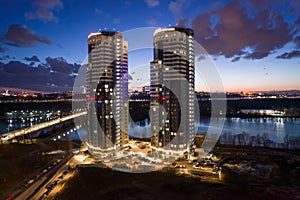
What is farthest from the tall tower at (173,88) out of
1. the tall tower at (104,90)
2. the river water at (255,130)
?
the river water at (255,130)

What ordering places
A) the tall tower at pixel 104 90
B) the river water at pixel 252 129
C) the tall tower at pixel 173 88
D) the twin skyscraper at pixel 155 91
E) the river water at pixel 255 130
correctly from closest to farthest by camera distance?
the tall tower at pixel 173 88 → the twin skyscraper at pixel 155 91 → the tall tower at pixel 104 90 → the river water at pixel 252 129 → the river water at pixel 255 130

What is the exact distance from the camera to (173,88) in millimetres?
15867

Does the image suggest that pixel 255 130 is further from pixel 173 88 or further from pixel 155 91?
pixel 155 91

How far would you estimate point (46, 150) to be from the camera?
61.4 feet

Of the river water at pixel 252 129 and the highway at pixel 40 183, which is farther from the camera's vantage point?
the river water at pixel 252 129

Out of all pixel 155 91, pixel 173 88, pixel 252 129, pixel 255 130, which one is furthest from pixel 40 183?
pixel 252 129

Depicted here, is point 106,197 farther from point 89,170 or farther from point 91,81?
point 91,81

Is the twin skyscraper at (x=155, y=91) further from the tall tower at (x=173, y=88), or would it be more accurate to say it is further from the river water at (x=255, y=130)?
the river water at (x=255, y=130)

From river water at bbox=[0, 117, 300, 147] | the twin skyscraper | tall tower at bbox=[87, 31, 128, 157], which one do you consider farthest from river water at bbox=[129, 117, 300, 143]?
the twin skyscraper

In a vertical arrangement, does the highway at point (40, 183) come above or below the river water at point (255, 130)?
below

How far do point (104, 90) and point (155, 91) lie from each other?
3.72 meters

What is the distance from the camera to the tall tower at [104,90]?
16719 mm

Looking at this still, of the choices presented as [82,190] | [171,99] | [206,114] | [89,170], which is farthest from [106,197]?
[206,114]

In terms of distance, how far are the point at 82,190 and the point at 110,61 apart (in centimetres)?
928
